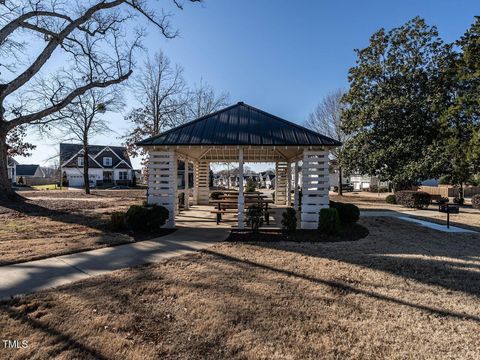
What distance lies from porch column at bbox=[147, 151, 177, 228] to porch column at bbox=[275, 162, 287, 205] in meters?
8.82

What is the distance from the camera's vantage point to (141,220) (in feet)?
26.3

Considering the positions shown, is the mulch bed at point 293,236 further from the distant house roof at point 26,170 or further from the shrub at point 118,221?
the distant house roof at point 26,170

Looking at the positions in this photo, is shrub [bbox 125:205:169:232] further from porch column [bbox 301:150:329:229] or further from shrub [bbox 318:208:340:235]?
shrub [bbox 318:208:340:235]

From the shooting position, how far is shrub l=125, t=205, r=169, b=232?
316 inches

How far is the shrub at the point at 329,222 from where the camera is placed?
809cm

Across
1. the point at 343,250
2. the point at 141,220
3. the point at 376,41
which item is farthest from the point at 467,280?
the point at 376,41

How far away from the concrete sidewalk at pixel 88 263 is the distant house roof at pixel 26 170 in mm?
68421

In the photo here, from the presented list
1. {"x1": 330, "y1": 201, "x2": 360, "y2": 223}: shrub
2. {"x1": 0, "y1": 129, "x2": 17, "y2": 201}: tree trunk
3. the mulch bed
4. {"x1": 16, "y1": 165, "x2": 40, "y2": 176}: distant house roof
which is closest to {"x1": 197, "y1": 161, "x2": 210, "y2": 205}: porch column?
the mulch bed

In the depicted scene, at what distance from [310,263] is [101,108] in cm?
2347

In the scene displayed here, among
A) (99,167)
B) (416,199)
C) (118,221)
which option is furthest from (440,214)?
(99,167)

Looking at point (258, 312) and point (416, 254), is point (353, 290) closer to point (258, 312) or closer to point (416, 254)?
point (258, 312)

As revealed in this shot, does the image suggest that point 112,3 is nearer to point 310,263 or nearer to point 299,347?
point 310,263

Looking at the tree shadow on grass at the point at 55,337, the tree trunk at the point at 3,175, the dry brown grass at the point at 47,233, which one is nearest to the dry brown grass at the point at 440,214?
the tree shadow on grass at the point at 55,337

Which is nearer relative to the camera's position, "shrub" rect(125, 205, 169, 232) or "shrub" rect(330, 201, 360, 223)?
"shrub" rect(125, 205, 169, 232)
